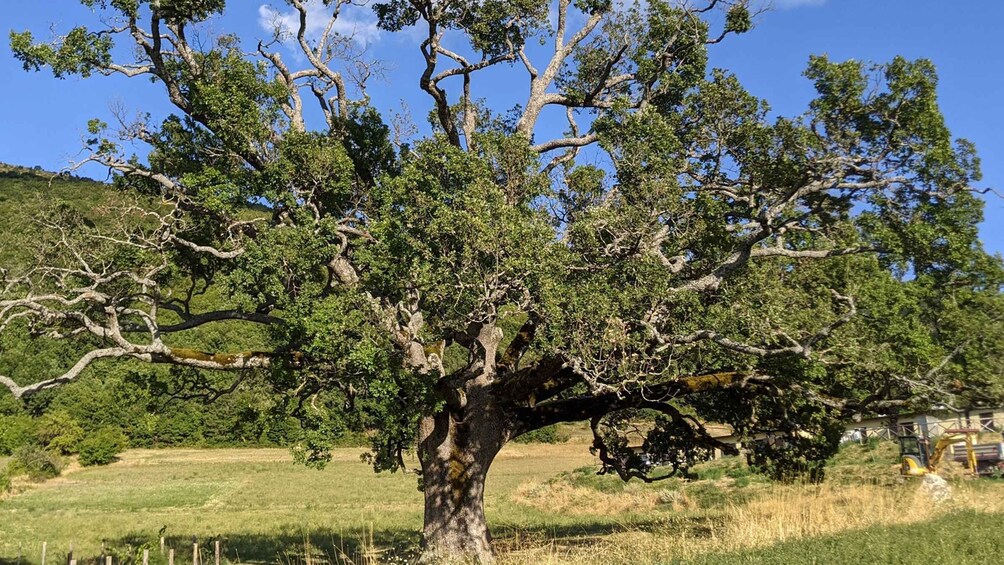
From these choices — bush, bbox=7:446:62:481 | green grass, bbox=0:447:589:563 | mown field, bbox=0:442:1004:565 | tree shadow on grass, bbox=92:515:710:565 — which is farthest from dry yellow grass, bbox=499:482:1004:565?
bush, bbox=7:446:62:481

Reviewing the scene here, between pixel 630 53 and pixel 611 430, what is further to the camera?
pixel 611 430

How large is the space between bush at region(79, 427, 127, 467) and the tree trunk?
1813 inches

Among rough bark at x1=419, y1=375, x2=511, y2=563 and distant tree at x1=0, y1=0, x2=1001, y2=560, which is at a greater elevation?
distant tree at x1=0, y1=0, x2=1001, y2=560

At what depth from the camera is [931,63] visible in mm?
11297

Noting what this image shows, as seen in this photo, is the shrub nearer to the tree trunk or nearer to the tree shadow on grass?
the tree shadow on grass

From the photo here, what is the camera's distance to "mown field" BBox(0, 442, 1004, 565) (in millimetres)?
10484

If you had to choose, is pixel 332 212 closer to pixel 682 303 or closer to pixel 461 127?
pixel 461 127

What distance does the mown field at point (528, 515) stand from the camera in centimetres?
1048

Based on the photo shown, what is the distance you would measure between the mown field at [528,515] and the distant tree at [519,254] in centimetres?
216

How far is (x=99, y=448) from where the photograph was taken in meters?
51.3

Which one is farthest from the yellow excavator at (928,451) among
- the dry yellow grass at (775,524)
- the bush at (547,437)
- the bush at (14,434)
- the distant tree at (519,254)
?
the bush at (14,434)

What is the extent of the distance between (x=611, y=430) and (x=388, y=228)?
8079 mm

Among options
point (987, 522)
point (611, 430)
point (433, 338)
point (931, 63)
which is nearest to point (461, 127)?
point (433, 338)

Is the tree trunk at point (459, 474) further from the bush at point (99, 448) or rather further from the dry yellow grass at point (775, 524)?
the bush at point (99, 448)
